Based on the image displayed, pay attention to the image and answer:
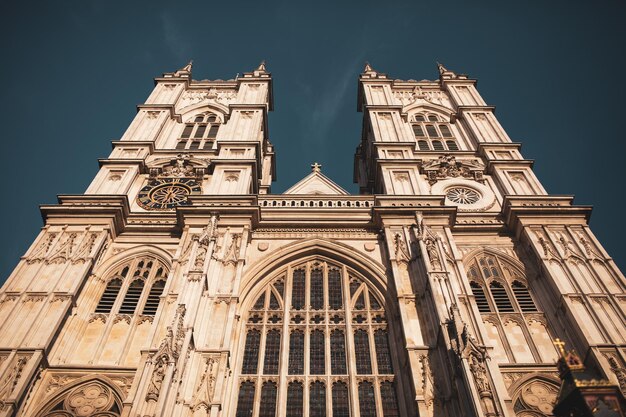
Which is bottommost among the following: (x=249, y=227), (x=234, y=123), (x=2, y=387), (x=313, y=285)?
(x=2, y=387)

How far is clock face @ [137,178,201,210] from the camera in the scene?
2267cm

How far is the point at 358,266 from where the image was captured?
1923 cm

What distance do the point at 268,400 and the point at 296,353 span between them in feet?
6.07

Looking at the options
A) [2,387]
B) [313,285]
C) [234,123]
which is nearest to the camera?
[2,387]

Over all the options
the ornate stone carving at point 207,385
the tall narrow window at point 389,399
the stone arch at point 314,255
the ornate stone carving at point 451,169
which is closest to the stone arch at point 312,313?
the stone arch at point 314,255

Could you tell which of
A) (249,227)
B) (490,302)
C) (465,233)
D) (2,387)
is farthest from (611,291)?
(2,387)

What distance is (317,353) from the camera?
16438mm

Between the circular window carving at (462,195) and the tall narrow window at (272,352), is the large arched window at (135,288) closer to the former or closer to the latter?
the tall narrow window at (272,352)

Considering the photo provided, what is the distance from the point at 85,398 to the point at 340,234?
987 centimetres

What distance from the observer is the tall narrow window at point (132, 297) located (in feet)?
58.5

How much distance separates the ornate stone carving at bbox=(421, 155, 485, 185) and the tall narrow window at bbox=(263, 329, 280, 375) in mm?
10963

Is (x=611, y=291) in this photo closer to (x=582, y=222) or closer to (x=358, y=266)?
(x=582, y=222)

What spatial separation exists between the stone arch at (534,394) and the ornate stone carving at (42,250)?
581 inches

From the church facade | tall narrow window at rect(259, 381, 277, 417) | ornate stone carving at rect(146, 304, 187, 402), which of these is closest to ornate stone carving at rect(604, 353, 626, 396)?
the church facade
